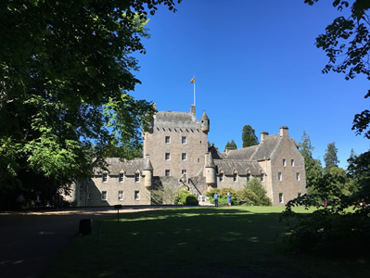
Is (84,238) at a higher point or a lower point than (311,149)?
lower

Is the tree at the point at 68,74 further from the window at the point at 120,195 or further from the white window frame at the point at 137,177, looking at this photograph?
the white window frame at the point at 137,177

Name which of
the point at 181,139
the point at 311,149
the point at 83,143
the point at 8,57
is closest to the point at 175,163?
the point at 181,139

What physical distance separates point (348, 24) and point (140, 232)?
9.43 meters

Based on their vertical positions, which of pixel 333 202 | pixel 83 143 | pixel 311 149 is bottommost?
pixel 333 202

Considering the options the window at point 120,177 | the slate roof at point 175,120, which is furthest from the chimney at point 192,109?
the window at point 120,177

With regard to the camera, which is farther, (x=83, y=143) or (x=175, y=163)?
(x=175, y=163)

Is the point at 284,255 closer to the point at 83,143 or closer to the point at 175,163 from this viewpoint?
the point at 83,143

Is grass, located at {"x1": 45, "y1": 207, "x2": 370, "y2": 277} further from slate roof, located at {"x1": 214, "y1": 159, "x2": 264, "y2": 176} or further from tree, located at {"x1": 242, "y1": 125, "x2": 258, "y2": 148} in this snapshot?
tree, located at {"x1": 242, "y1": 125, "x2": 258, "y2": 148}

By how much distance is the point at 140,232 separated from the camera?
10.8m

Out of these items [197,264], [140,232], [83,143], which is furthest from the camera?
[83,143]

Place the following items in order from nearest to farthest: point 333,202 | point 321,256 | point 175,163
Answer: point 321,256
point 333,202
point 175,163

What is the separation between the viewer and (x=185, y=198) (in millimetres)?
38094

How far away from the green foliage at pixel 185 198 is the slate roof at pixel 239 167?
27.4 feet

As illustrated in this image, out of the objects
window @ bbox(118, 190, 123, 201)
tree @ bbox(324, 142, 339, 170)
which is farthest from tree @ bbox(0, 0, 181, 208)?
tree @ bbox(324, 142, 339, 170)
